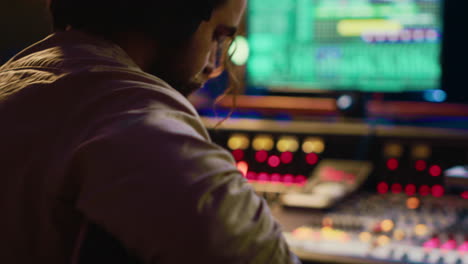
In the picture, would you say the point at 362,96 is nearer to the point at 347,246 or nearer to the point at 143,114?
the point at 347,246

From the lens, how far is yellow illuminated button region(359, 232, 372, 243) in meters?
1.43

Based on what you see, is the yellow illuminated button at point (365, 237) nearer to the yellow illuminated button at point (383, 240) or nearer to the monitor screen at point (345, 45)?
the yellow illuminated button at point (383, 240)

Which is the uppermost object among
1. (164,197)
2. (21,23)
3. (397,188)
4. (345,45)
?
(164,197)

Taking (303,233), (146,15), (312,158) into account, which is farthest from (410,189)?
(146,15)

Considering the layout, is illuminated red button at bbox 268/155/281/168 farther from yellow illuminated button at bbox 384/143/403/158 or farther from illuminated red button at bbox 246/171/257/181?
yellow illuminated button at bbox 384/143/403/158

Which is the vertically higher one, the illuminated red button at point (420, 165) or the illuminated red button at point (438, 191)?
Answer: the illuminated red button at point (420, 165)

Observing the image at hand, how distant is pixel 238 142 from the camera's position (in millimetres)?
2082

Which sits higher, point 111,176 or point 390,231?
point 111,176

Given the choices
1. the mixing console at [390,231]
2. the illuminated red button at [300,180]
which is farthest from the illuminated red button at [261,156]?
the mixing console at [390,231]

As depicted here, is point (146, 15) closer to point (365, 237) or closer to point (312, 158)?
point (365, 237)

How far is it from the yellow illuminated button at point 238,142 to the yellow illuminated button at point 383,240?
0.73 metres

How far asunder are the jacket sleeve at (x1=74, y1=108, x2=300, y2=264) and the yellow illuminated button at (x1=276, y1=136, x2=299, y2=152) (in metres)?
1.46

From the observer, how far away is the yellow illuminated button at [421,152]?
187cm

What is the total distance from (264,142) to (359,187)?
14.2 inches
